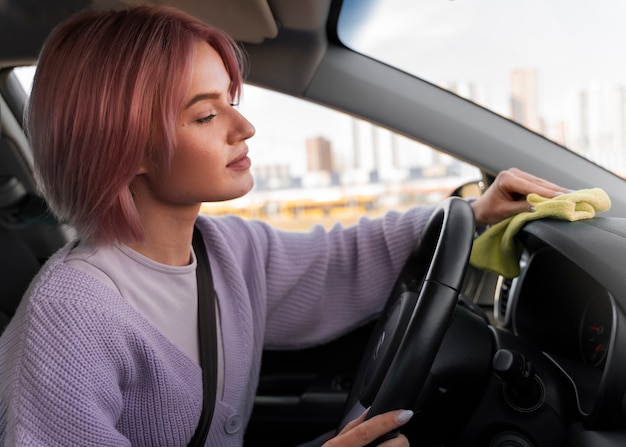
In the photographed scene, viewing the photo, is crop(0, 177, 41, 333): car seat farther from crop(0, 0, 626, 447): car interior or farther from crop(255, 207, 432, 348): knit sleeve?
crop(255, 207, 432, 348): knit sleeve

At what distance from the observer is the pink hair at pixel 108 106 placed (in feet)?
3.25

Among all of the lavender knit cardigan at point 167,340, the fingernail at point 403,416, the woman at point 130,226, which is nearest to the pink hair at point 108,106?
the woman at point 130,226

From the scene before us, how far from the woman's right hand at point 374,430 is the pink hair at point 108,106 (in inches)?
17.7

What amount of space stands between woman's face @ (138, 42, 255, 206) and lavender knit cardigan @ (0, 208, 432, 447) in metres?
0.19

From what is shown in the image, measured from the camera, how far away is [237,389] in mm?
1179

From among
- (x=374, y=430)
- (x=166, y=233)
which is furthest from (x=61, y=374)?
(x=374, y=430)

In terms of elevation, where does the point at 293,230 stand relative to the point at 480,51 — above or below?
below

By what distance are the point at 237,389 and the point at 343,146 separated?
72 cm

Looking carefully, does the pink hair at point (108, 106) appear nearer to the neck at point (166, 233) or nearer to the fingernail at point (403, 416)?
the neck at point (166, 233)

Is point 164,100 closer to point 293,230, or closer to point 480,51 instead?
point 293,230

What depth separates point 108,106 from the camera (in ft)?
3.24

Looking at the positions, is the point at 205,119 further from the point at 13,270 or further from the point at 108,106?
the point at 13,270

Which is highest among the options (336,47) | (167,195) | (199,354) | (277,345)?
(336,47)

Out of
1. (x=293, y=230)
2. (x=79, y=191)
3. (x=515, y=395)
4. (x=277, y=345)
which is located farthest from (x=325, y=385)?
(x=79, y=191)
